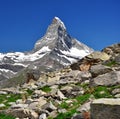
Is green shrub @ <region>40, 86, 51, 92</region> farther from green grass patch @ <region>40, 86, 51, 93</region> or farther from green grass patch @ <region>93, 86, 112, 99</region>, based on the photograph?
green grass patch @ <region>93, 86, 112, 99</region>

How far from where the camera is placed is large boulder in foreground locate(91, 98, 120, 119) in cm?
1645

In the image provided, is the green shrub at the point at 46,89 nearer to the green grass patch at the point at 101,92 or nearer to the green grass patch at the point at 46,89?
the green grass patch at the point at 46,89

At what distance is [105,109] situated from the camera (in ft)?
55.1

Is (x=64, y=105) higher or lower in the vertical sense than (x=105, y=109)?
higher

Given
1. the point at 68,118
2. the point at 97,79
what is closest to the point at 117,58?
the point at 97,79

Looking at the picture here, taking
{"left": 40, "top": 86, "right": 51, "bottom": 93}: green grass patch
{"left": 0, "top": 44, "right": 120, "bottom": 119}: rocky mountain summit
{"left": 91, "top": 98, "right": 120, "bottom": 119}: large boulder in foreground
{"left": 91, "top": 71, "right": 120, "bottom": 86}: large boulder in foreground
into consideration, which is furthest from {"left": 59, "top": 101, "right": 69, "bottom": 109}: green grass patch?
{"left": 40, "top": 86, "right": 51, "bottom": 93}: green grass patch

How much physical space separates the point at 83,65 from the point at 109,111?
3872cm

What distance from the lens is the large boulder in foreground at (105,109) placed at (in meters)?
16.5

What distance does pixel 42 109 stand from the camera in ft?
82.6

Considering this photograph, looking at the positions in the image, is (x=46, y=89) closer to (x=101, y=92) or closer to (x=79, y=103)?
(x=101, y=92)

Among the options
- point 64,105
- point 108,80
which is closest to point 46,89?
point 108,80

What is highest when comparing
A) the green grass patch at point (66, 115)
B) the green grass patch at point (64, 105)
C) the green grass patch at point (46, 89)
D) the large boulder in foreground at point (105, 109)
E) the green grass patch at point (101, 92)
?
the green grass patch at point (46, 89)

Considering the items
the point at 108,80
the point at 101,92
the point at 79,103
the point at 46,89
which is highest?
the point at 46,89

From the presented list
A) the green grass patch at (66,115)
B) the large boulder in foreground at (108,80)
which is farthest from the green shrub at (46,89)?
the green grass patch at (66,115)
